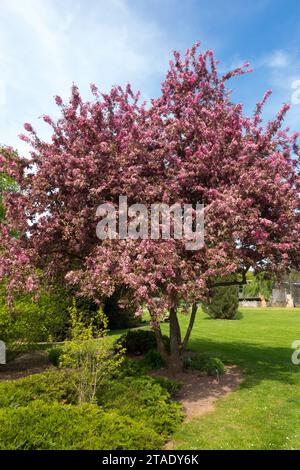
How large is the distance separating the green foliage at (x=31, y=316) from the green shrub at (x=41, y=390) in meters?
3.39

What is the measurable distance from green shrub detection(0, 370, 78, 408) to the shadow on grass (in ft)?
16.9

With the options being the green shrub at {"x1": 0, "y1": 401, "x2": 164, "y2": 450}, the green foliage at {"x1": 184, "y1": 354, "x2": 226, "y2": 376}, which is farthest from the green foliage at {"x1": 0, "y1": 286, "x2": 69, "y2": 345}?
the green shrub at {"x1": 0, "y1": 401, "x2": 164, "y2": 450}

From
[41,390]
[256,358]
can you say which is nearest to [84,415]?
A: [41,390]

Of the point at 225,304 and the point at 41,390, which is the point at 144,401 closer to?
the point at 41,390

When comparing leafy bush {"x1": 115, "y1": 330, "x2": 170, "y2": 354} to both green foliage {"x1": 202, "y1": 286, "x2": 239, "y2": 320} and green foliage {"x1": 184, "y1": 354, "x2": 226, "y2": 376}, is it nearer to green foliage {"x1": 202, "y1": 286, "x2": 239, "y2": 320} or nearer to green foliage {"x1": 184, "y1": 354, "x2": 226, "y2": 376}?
green foliage {"x1": 184, "y1": 354, "x2": 226, "y2": 376}

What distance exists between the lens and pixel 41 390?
9.18m

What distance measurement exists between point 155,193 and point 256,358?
893 centimetres

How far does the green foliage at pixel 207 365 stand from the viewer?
41.5 ft


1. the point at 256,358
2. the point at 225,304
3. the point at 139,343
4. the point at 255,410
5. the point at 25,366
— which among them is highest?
the point at 225,304

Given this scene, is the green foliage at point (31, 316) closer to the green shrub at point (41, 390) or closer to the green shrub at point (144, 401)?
the green shrub at point (41, 390)

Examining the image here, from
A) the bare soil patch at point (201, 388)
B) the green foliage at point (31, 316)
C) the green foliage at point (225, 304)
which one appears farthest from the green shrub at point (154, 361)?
the green foliage at point (225, 304)

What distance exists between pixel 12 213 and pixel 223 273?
18.7 ft

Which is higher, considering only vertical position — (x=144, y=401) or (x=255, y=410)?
(x=144, y=401)

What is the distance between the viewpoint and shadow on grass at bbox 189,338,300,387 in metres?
12.5
